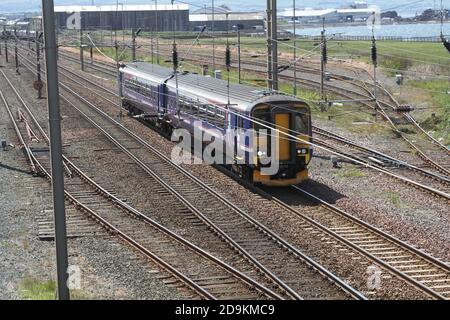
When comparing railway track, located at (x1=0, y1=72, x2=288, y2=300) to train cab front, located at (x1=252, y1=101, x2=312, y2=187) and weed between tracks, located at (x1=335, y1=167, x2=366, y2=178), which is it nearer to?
train cab front, located at (x1=252, y1=101, x2=312, y2=187)

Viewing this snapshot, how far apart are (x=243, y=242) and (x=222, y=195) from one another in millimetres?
4572

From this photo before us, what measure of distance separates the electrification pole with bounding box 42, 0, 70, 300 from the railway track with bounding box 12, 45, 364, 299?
410 cm

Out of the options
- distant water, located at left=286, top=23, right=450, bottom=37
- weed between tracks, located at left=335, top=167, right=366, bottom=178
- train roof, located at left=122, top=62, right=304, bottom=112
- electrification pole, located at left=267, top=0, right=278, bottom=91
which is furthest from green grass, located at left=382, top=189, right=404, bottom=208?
distant water, located at left=286, top=23, right=450, bottom=37

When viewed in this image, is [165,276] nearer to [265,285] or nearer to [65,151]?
[265,285]

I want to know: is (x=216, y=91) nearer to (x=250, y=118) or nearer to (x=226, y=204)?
(x=250, y=118)

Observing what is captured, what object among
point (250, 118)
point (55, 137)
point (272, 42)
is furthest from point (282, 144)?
point (55, 137)

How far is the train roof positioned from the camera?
21.8m

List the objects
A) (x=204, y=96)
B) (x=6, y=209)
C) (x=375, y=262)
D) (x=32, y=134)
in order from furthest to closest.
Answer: (x=32, y=134) → (x=204, y=96) → (x=6, y=209) → (x=375, y=262)

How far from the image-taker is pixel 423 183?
73.6 feet

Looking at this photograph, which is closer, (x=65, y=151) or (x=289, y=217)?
(x=289, y=217)

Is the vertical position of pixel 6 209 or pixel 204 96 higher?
pixel 204 96

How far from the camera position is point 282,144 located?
21656 mm

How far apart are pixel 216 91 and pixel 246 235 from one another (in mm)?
8520

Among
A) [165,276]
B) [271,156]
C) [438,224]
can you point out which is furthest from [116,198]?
[438,224]
